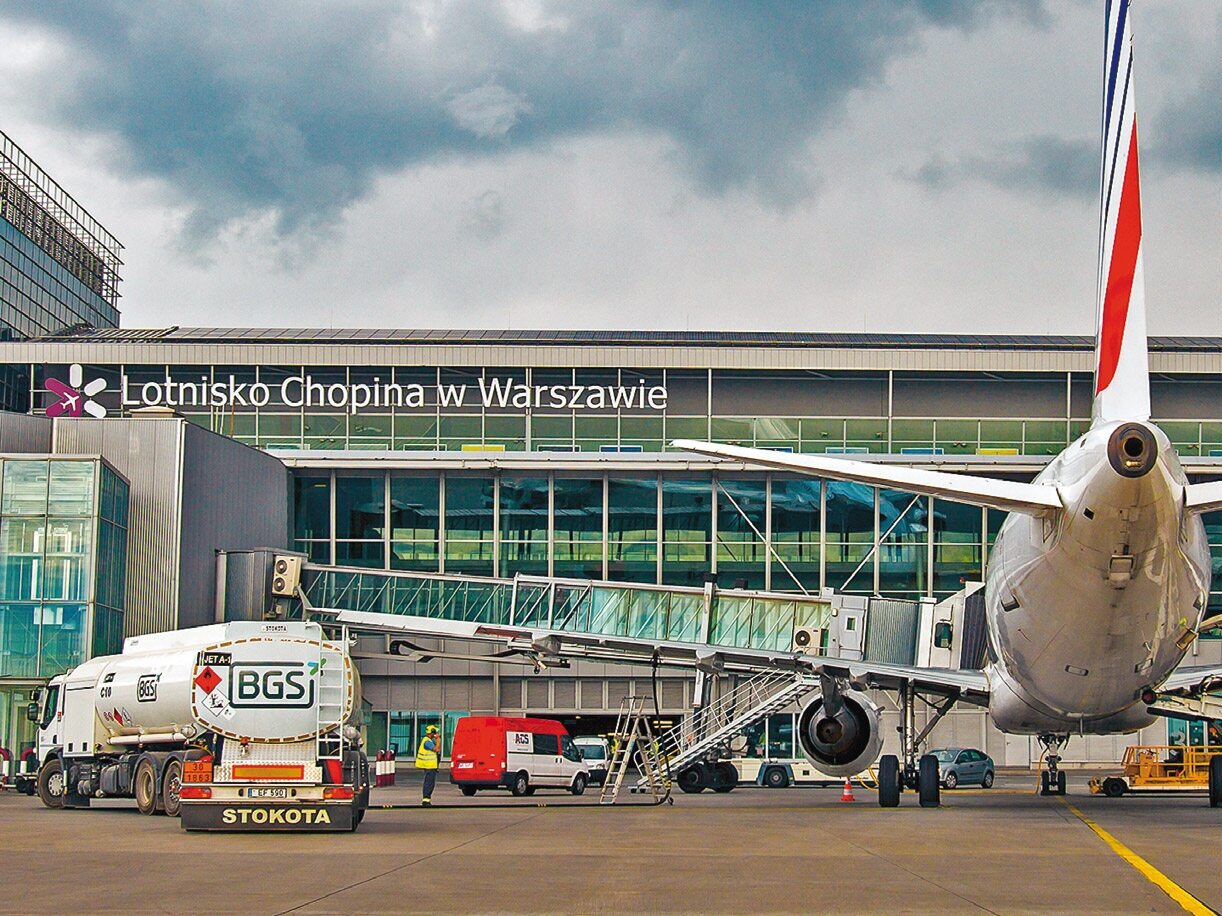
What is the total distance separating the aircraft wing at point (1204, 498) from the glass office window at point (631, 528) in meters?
40.2

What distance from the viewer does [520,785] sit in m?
44.7

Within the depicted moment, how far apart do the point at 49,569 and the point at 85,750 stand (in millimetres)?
11322

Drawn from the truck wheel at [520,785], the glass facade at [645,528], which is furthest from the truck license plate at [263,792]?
the glass facade at [645,528]

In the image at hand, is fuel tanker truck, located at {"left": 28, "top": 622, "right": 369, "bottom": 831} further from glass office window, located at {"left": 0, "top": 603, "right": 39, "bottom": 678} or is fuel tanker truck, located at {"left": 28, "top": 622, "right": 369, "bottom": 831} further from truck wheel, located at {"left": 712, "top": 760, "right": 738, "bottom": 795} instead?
truck wheel, located at {"left": 712, "top": 760, "right": 738, "bottom": 795}

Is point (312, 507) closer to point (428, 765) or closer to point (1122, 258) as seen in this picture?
point (428, 765)

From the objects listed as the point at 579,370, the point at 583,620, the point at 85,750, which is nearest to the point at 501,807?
the point at 85,750

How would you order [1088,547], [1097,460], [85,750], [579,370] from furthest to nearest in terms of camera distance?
[579,370] < [85,750] < [1088,547] < [1097,460]

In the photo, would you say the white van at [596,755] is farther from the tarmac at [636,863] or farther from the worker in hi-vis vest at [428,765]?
the tarmac at [636,863]

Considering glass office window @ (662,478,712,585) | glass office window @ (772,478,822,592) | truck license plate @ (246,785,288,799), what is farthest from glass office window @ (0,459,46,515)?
glass office window @ (772,478,822,592)

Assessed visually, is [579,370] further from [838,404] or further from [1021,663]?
[1021,663]

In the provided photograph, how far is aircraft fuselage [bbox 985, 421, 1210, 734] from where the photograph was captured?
19797 millimetres

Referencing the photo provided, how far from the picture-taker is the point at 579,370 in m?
61.7

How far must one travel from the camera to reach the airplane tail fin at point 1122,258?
20656 mm

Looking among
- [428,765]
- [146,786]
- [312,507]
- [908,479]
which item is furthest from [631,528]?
[908,479]
